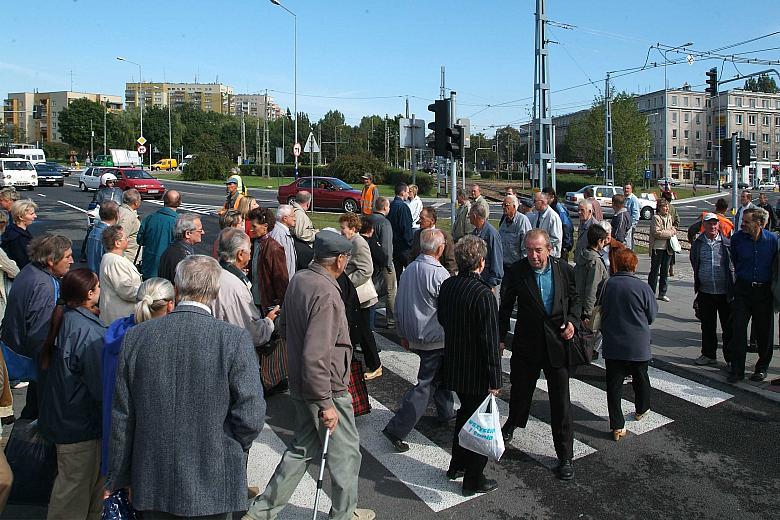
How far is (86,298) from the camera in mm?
3799

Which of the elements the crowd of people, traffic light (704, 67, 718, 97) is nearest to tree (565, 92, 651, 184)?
traffic light (704, 67, 718, 97)

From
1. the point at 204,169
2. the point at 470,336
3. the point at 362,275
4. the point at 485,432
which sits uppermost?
the point at 204,169

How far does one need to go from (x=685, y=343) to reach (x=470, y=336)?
5.71m

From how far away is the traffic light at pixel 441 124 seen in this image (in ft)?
42.9

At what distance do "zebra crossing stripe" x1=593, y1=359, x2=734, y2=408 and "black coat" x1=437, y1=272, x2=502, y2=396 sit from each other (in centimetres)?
323

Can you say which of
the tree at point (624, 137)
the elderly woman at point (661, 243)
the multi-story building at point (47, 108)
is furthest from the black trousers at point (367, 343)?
the multi-story building at point (47, 108)

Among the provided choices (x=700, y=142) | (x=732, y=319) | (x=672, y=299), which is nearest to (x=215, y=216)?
(x=672, y=299)

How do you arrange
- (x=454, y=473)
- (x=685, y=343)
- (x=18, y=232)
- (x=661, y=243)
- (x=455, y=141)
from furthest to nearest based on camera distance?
1. (x=455, y=141)
2. (x=661, y=243)
3. (x=685, y=343)
4. (x=18, y=232)
5. (x=454, y=473)

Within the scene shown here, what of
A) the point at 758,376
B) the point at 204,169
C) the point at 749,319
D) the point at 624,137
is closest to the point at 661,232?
the point at 749,319

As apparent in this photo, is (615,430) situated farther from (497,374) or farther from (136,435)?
(136,435)

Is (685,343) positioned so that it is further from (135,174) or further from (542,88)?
(135,174)

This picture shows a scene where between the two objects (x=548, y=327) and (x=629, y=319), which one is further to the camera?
(x=629, y=319)

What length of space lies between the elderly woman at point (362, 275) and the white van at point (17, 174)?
40.2m

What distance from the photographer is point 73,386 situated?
3.64m
